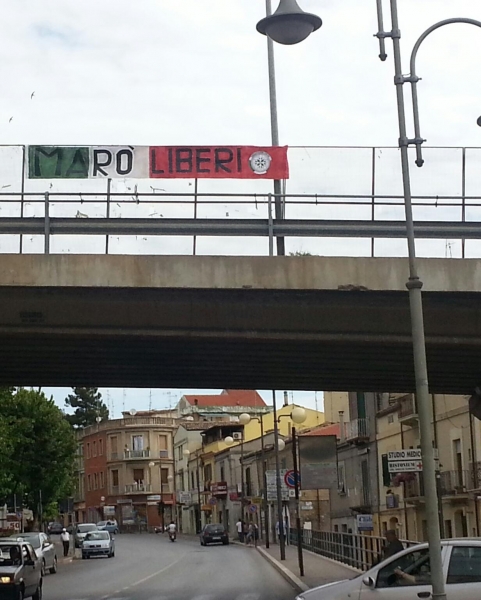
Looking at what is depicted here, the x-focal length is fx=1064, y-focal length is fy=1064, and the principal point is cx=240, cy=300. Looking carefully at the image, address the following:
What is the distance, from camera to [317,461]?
28.0 m

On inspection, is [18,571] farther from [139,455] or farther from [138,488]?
[139,455]

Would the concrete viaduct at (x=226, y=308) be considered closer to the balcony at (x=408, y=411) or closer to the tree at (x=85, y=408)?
the balcony at (x=408, y=411)

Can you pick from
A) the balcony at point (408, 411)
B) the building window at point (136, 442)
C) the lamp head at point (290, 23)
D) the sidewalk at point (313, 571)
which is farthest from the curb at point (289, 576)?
the building window at point (136, 442)

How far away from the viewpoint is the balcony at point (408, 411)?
1718 inches

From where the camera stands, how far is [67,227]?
19500mm

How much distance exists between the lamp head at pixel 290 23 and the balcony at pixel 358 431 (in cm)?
3920

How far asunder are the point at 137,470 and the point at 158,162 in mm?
99700

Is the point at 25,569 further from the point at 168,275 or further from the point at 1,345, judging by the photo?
the point at 168,275

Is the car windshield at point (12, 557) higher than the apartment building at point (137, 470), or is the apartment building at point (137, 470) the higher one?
the apartment building at point (137, 470)

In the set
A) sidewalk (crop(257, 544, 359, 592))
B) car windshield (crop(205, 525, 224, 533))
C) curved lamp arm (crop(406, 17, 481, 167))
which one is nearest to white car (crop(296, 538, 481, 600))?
curved lamp arm (crop(406, 17, 481, 167))

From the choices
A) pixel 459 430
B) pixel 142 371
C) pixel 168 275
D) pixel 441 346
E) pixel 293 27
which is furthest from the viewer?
pixel 459 430

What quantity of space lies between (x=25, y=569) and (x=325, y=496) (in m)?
42.3

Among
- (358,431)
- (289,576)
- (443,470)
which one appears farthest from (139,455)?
(289,576)

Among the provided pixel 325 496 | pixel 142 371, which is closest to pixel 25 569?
pixel 142 371
